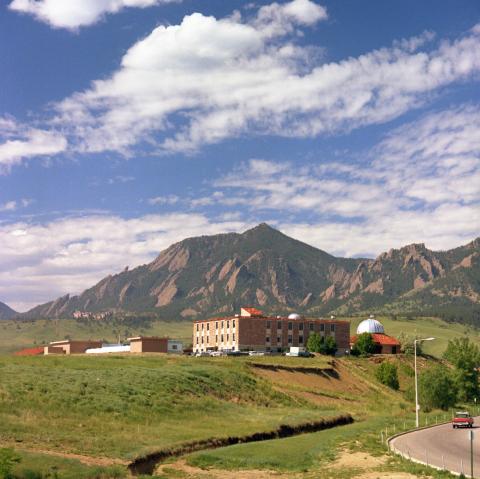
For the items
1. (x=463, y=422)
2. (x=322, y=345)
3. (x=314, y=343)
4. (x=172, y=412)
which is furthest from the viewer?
(x=314, y=343)

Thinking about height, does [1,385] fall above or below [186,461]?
above

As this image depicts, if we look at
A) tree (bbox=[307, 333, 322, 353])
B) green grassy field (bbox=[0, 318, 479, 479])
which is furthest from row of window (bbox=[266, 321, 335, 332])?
green grassy field (bbox=[0, 318, 479, 479])

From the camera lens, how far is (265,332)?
14650 centimetres

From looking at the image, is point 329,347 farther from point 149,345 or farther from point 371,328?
point 149,345

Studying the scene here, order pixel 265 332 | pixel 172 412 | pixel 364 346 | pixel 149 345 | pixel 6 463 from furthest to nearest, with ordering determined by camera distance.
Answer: pixel 265 332, pixel 364 346, pixel 149 345, pixel 172 412, pixel 6 463

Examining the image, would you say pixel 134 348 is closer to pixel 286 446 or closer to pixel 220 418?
pixel 220 418

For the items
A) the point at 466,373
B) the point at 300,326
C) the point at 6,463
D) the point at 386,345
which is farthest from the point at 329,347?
the point at 6,463

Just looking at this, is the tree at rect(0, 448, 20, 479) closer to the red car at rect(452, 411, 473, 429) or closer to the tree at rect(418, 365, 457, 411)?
the red car at rect(452, 411, 473, 429)

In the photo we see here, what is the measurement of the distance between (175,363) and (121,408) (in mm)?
37873

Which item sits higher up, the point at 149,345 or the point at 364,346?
the point at 149,345

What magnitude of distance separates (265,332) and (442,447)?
95339mm

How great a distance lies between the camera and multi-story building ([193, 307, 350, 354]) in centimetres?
14412

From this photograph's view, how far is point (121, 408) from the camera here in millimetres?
61438

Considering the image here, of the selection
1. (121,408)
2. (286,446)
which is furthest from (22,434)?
(286,446)
